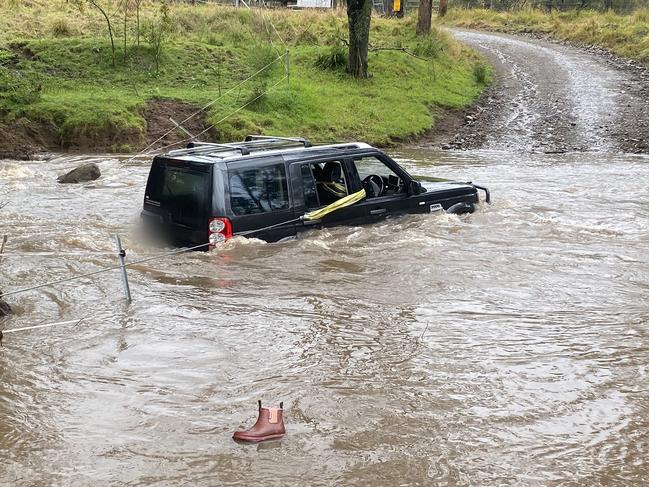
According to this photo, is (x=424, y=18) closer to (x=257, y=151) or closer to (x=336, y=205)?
→ (x=336, y=205)

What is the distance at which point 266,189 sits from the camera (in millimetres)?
8719

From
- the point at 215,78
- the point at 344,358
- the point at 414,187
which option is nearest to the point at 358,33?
the point at 215,78

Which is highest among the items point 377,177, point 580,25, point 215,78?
point 580,25

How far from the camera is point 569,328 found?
7.20 metres

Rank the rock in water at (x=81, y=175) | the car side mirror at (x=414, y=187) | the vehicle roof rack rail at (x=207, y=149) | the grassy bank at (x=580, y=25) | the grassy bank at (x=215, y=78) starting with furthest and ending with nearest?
the grassy bank at (x=580, y=25) → the grassy bank at (x=215, y=78) → the rock in water at (x=81, y=175) → the car side mirror at (x=414, y=187) → the vehicle roof rack rail at (x=207, y=149)

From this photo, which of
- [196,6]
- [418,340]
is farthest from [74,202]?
[196,6]

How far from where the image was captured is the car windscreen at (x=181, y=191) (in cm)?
839

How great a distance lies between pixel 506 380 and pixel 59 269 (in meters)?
5.36

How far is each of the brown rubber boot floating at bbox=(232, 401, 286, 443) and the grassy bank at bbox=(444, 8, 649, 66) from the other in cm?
3063

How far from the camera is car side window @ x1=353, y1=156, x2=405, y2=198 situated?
31.4 feet

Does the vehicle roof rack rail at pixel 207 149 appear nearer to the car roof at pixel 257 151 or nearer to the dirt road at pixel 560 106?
the car roof at pixel 257 151

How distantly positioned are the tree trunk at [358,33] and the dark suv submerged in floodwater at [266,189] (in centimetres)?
1486

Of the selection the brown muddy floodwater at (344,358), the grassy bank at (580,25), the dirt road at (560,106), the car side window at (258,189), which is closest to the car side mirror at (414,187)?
the brown muddy floodwater at (344,358)

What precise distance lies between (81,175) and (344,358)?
31.4 feet
